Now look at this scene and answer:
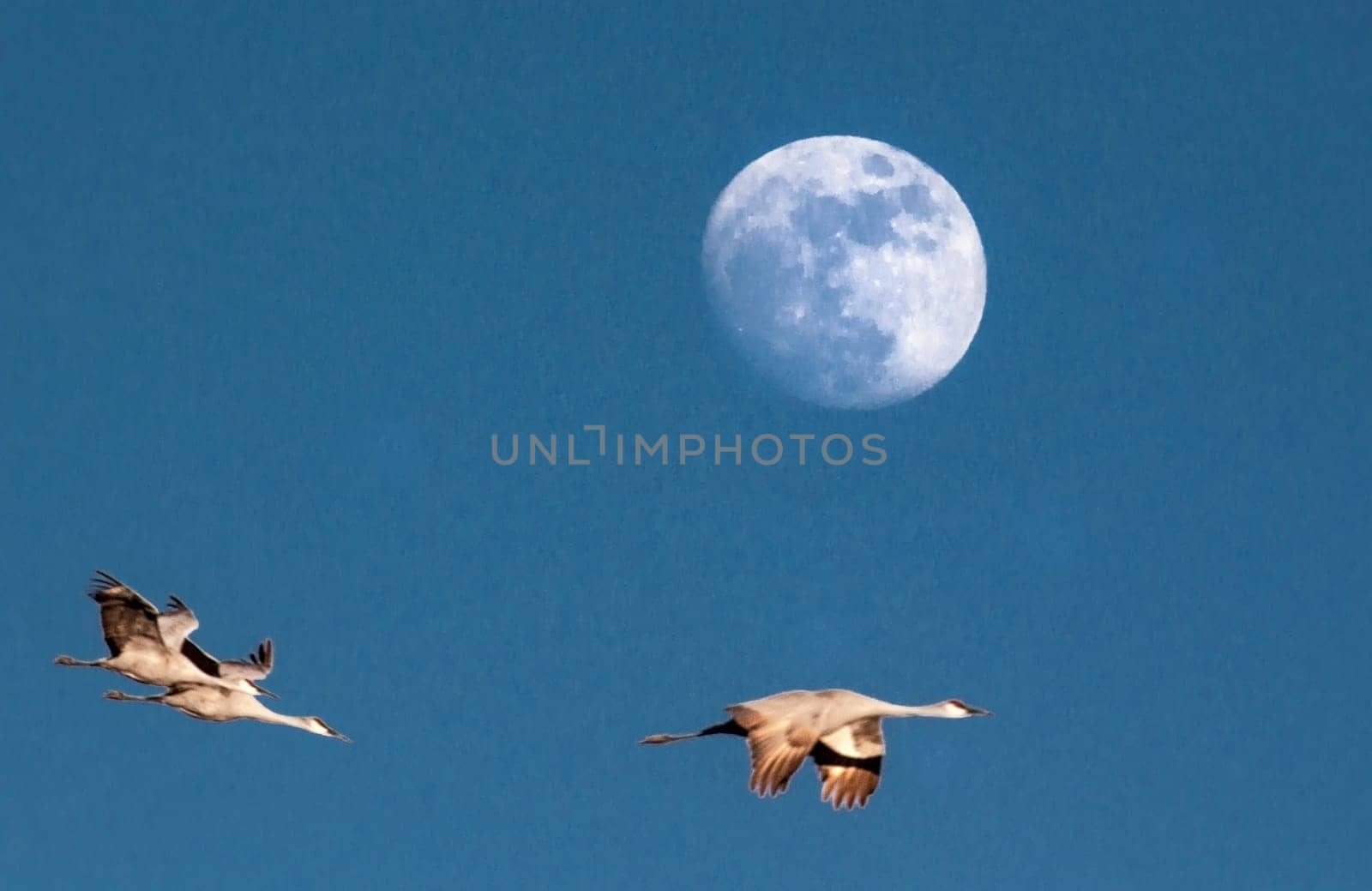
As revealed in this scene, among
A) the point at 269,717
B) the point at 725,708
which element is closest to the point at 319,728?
the point at 269,717

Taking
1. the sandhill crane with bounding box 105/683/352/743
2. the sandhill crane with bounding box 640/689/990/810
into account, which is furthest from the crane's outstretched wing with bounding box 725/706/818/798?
the sandhill crane with bounding box 105/683/352/743

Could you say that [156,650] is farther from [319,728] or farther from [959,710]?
[959,710]

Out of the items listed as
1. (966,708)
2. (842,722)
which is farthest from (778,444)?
(842,722)

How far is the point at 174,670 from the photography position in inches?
1512

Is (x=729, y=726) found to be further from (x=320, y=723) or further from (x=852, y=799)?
(x=320, y=723)

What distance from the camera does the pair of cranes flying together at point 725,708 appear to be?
33531 mm

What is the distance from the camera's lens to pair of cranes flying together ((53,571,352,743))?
122 ft

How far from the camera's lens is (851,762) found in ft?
116

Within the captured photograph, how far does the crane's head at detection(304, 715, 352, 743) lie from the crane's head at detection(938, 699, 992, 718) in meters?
10.1

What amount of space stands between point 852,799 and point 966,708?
372 cm

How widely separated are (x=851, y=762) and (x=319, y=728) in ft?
33.3

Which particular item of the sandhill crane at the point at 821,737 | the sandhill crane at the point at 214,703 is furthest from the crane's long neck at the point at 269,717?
the sandhill crane at the point at 821,737

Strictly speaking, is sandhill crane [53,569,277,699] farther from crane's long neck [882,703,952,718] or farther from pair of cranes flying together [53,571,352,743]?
crane's long neck [882,703,952,718]

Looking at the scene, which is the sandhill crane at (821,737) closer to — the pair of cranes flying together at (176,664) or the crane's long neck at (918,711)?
the crane's long neck at (918,711)
